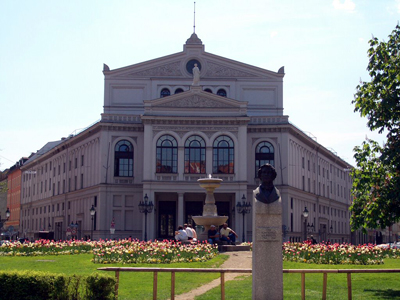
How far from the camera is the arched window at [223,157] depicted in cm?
6188

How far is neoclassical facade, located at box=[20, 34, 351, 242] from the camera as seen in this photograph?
61594 millimetres

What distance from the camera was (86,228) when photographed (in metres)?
68.1

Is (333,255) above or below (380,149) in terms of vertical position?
below

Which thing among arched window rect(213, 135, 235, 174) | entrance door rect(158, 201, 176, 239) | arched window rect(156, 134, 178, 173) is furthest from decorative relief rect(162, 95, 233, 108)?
entrance door rect(158, 201, 176, 239)

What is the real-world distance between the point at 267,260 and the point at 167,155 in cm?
4747

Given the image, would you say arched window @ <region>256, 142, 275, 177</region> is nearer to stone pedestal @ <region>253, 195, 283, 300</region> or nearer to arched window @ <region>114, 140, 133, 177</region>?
arched window @ <region>114, 140, 133, 177</region>

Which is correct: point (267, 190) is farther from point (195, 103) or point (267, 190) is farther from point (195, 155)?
point (195, 103)

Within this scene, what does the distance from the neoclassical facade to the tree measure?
40.3 meters

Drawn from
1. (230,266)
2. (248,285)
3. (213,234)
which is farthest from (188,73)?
(248,285)

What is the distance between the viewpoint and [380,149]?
19531 mm

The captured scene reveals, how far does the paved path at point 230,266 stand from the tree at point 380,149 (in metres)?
4.90

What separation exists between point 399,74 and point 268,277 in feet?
26.3

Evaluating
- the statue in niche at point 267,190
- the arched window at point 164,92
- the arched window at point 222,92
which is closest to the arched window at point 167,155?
the arched window at point 164,92

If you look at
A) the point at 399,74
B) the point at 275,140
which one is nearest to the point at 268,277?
the point at 399,74
